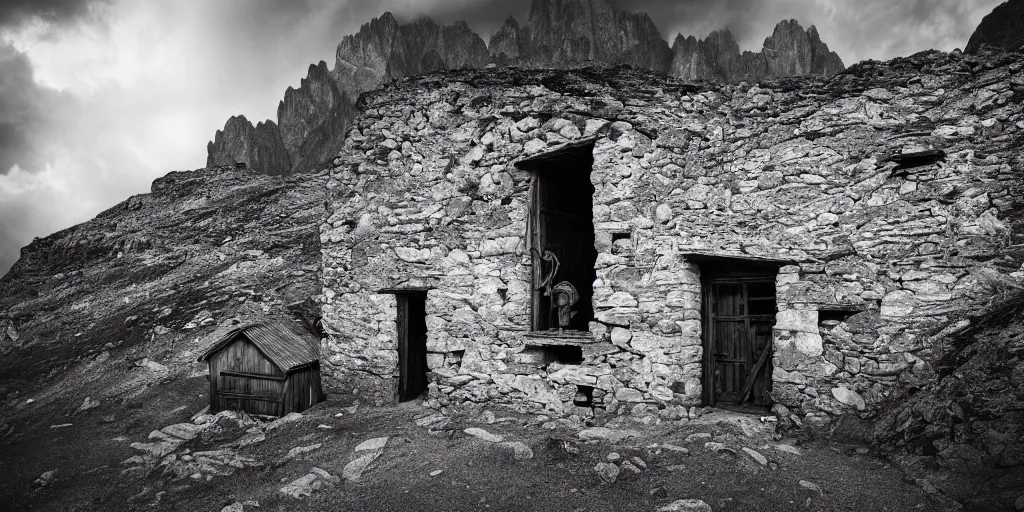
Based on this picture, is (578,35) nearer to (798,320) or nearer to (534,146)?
(534,146)

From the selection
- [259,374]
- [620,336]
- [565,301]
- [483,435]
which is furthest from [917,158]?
[259,374]

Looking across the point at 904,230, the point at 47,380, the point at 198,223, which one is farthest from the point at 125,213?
the point at 904,230

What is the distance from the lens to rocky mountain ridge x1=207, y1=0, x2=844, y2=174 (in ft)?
137

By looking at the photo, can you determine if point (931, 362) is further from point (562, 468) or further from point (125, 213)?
point (125, 213)

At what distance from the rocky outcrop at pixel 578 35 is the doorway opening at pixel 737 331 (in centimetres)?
4248

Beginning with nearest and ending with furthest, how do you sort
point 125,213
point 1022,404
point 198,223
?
1. point 1022,404
2. point 198,223
3. point 125,213

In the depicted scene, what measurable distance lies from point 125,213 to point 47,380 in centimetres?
736

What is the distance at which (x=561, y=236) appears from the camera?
7.79 meters

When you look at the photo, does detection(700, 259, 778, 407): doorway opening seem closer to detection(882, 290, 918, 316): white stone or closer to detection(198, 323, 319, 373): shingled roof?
detection(882, 290, 918, 316): white stone

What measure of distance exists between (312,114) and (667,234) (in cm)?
4805

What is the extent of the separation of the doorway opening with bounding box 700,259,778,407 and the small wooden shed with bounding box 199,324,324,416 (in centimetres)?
551

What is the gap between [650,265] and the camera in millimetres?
6277

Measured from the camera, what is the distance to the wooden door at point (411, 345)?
7.64 m

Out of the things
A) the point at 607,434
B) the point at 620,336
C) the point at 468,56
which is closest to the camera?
the point at 607,434
